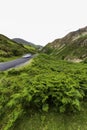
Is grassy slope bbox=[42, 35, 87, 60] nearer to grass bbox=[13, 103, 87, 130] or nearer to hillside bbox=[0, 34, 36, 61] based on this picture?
hillside bbox=[0, 34, 36, 61]

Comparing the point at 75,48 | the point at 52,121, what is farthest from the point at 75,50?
the point at 52,121

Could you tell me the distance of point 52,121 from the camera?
1066 centimetres

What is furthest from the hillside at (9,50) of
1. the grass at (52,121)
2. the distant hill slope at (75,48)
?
the grass at (52,121)

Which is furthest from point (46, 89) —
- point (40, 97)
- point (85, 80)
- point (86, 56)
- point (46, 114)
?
point (86, 56)

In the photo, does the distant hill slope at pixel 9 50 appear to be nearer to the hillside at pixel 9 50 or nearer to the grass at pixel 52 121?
the hillside at pixel 9 50

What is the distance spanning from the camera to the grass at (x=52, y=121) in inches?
404

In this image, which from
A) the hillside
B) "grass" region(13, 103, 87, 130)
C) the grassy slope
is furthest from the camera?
the grassy slope

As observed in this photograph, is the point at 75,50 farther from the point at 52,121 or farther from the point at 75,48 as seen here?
the point at 52,121

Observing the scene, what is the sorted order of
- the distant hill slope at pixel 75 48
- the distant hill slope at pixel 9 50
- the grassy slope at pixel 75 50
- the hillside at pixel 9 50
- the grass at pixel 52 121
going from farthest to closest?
1. the distant hill slope at pixel 75 48
2. the grassy slope at pixel 75 50
3. the distant hill slope at pixel 9 50
4. the hillside at pixel 9 50
5. the grass at pixel 52 121

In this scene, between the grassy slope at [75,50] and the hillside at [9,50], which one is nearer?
the hillside at [9,50]

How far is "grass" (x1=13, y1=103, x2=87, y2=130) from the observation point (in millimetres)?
10258

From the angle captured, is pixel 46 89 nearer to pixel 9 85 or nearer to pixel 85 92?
pixel 85 92

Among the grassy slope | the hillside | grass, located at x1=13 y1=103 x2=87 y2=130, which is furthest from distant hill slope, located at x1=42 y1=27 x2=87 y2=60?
grass, located at x1=13 y1=103 x2=87 y2=130

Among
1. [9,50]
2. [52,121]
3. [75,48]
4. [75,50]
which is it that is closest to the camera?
[52,121]
